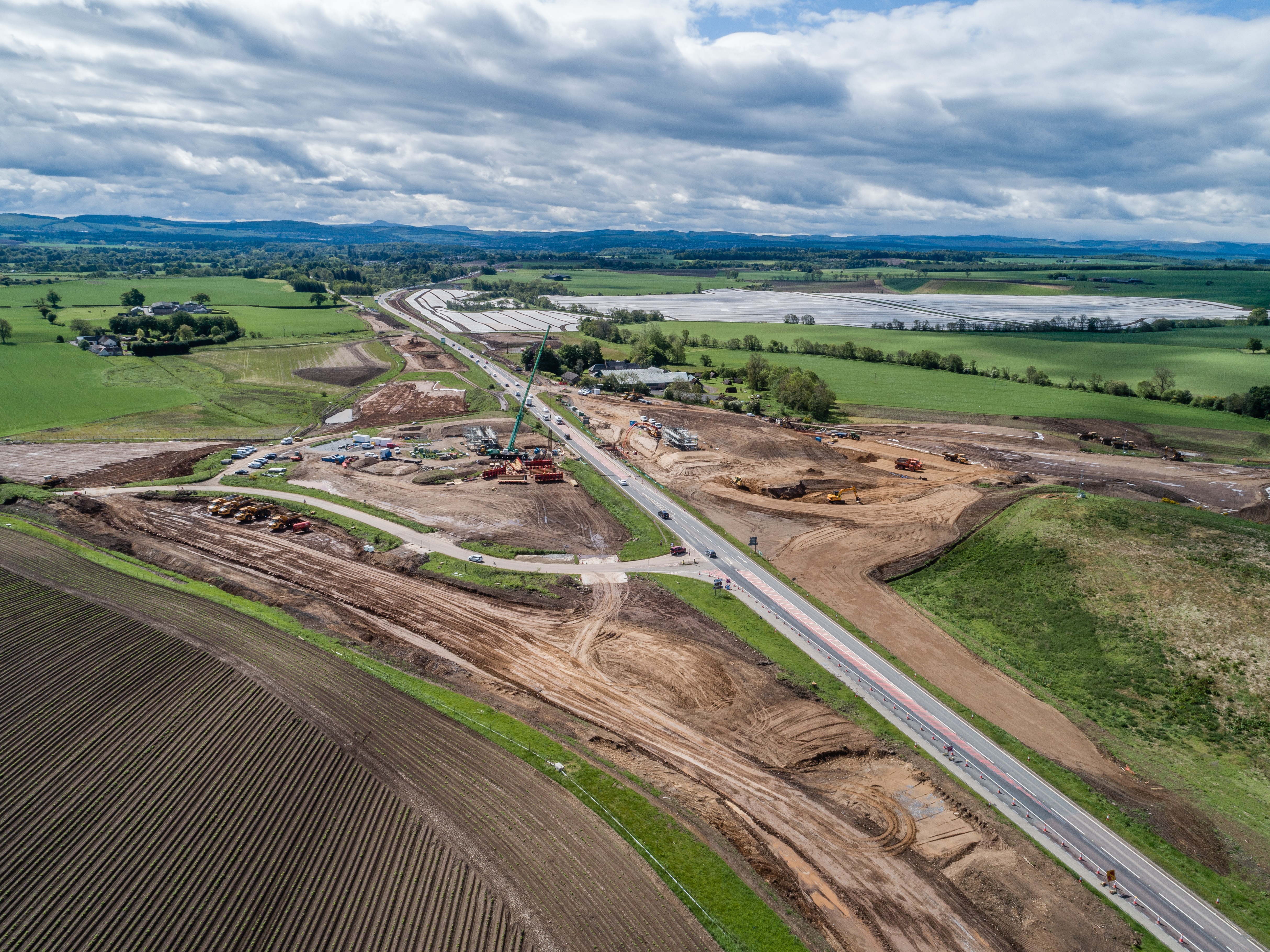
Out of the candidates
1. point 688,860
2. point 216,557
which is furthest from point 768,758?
point 216,557

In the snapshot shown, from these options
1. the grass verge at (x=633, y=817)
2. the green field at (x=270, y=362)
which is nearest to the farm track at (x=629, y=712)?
the grass verge at (x=633, y=817)

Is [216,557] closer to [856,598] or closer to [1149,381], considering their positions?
[856,598]

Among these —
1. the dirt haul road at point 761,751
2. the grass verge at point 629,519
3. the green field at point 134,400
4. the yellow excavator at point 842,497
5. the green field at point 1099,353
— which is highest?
the green field at point 1099,353

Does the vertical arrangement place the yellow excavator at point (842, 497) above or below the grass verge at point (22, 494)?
above

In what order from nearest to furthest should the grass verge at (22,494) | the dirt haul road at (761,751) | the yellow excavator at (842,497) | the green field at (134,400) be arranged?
the dirt haul road at (761,751), the grass verge at (22,494), the yellow excavator at (842,497), the green field at (134,400)

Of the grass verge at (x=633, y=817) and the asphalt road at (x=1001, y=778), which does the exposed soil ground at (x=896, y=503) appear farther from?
the grass verge at (x=633, y=817)

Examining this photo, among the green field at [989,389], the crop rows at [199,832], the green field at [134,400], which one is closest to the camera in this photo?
the crop rows at [199,832]

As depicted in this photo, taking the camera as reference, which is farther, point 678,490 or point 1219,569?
point 678,490

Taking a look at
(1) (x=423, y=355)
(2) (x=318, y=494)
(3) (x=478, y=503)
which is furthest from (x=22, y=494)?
(1) (x=423, y=355)
